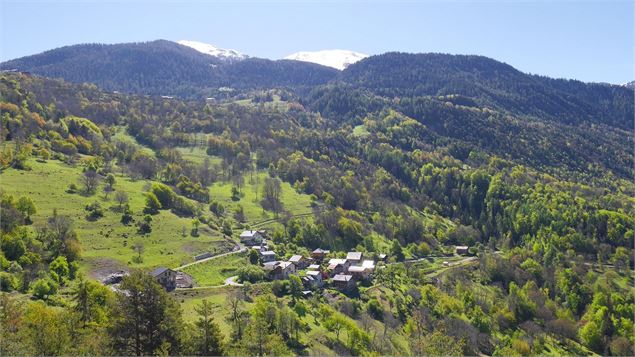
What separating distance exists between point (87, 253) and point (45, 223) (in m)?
11.4

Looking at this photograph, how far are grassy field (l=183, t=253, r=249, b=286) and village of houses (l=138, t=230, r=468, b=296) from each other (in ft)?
7.78

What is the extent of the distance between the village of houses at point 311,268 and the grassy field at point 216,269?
2372 mm

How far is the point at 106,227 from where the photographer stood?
9744 centimetres

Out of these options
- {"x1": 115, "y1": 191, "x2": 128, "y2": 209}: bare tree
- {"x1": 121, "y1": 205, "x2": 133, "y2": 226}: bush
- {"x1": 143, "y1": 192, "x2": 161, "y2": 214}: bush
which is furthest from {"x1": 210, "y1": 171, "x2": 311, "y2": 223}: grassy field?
{"x1": 121, "y1": 205, "x2": 133, "y2": 226}: bush

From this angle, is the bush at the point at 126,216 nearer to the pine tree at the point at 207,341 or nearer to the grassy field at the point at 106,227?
the grassy field at the point at 106,227

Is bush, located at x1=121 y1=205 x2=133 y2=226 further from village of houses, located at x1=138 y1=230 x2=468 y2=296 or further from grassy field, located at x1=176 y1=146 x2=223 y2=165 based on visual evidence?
grassy field, located at x1=176 y1=146 x2=223 y2=165

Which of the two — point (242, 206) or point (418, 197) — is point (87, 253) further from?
point (418, 197)

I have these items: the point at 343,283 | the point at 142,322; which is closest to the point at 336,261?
the point at 343,283

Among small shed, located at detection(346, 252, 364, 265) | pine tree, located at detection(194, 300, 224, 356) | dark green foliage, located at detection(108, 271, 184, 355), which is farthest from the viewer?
small shed, located at detection(346, 252, 364, 265)

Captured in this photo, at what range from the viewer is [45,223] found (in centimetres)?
8856

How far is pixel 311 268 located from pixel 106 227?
4215 centimetres

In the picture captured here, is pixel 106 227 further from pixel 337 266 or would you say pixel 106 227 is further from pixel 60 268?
pixel 337 266

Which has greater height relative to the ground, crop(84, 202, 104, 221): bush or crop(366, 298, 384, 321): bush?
crop(84, 202, 104, 221): bush

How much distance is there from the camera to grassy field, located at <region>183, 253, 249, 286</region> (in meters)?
85.6
